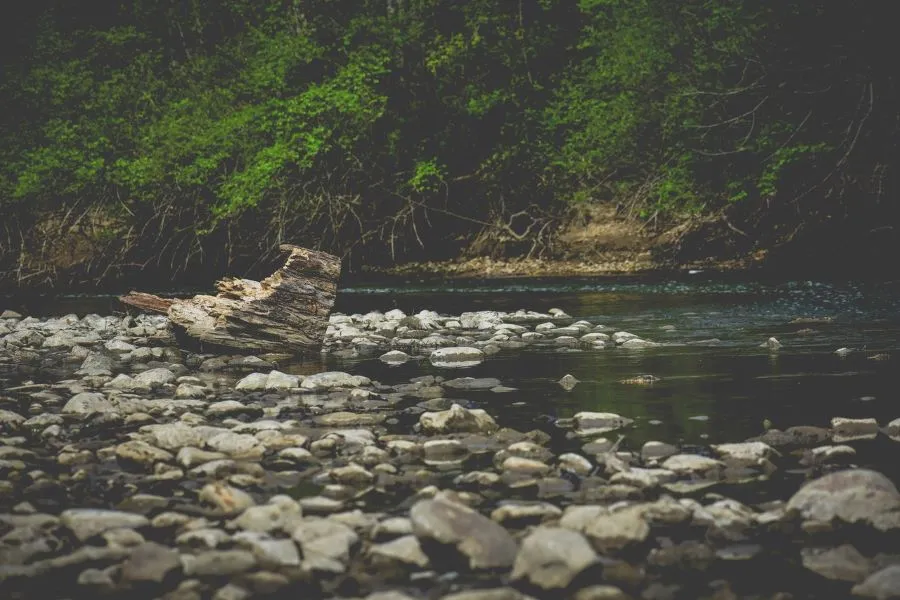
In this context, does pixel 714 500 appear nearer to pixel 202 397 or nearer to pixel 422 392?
pixel 422 392

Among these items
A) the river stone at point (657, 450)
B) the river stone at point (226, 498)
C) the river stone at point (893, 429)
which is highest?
the river stone at point (226, 498)

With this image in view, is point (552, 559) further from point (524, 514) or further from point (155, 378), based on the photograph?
point (155, 378)

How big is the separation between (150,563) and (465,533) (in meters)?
0.89

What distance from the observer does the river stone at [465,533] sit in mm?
2455

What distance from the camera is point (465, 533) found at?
252 centimetres

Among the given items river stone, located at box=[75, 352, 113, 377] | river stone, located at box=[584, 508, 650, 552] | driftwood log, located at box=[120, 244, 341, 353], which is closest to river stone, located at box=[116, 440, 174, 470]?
river stone, located at box=[584, 508, 650, 552]

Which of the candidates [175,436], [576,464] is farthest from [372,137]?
[576,464]

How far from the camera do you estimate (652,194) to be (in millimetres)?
17422

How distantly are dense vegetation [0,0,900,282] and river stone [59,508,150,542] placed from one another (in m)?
15.0

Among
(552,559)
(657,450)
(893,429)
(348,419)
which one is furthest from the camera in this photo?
(348,419)

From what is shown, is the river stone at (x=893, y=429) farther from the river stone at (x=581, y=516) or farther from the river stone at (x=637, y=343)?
the river stone at (x=637, y=343)

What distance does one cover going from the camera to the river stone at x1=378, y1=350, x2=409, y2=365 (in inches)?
269

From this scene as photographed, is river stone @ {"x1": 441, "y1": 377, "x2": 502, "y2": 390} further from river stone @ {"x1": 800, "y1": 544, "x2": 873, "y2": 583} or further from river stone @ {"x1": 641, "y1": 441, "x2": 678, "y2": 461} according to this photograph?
river stone @ {"x1": 800, "y1": 544, "x2": 873, "y2": 583}

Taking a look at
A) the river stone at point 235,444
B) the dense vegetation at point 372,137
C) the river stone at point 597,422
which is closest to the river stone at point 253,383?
the river stone at point 235,444
